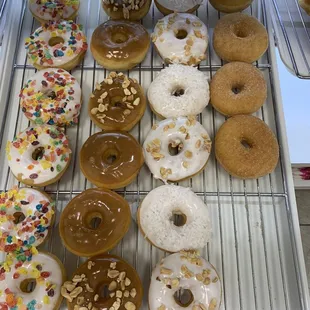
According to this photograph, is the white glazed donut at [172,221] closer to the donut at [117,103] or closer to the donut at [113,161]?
the donut at [113,161]

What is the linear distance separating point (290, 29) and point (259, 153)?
75 centimetres

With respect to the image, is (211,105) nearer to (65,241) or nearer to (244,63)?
(244,63)

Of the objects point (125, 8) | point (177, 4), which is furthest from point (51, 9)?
point (177, 4)

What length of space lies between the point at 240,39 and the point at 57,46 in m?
0.93

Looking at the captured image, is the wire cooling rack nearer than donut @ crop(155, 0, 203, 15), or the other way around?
the wire cooling rack

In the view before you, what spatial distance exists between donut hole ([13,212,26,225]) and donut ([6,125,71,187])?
0.45ft

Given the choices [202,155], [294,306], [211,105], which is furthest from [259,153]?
[294,306]

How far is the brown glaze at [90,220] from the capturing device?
1.41m

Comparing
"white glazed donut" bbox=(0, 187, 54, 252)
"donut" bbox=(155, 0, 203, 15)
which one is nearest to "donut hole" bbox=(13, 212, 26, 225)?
"white glazed donut" bbox=(0, 187, 54, 252)

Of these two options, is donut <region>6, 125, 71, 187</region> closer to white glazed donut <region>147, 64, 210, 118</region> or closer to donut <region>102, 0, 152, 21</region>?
white glazed donut <region>147, 64, 210, 118</region>

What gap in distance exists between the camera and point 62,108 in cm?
167

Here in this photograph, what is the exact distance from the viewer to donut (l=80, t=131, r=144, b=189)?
5.02 feet

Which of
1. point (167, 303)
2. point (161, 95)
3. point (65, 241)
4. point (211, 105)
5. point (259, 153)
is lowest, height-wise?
point (167, 303)

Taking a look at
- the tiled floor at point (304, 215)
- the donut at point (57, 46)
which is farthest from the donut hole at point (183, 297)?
the donut at point (57, 46)
